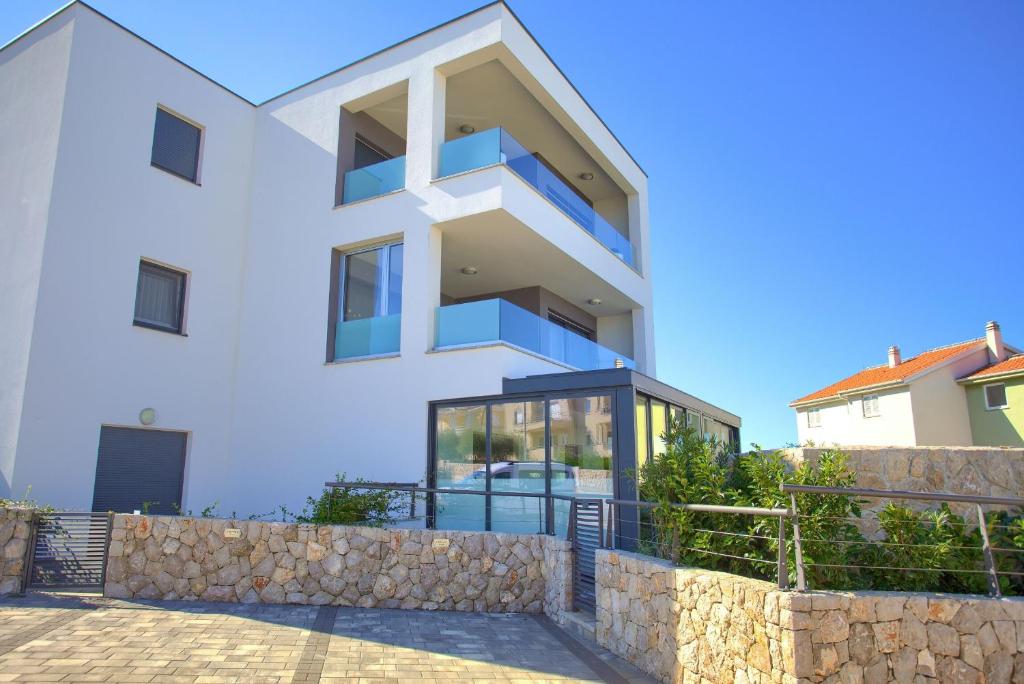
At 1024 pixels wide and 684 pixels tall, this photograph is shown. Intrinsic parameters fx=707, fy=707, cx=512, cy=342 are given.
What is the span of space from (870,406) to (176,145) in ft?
90.8

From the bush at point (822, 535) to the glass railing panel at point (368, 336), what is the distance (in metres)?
6.66

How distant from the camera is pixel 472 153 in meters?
12.5

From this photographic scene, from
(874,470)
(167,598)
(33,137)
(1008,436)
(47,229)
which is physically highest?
(33,137)

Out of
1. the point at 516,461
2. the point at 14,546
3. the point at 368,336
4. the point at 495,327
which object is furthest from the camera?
the point at 368,336

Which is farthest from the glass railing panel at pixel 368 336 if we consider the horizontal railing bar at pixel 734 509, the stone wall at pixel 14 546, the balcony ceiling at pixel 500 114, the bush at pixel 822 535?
the horizontal railing bar at pixel 734 509

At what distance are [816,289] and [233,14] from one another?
67.0 ft

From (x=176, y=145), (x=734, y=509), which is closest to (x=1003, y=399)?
(x=734, y=509)

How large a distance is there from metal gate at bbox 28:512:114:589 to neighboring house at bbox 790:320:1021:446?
2596 centimetres

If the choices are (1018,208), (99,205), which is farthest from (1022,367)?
(99,205)

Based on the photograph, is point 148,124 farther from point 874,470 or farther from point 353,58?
point 874,470

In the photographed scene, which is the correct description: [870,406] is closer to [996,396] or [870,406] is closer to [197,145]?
[996,396]

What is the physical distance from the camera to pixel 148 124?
13188mm

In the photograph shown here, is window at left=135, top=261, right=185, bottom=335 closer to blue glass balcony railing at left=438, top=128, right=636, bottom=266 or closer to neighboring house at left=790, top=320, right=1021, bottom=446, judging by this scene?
blue glass balcony railing at left=438, top=128, right=636, bottom=266

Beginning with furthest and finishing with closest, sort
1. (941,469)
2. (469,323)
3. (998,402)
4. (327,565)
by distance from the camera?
(998,402)
(469,323)
(941,469)
(327,565)
